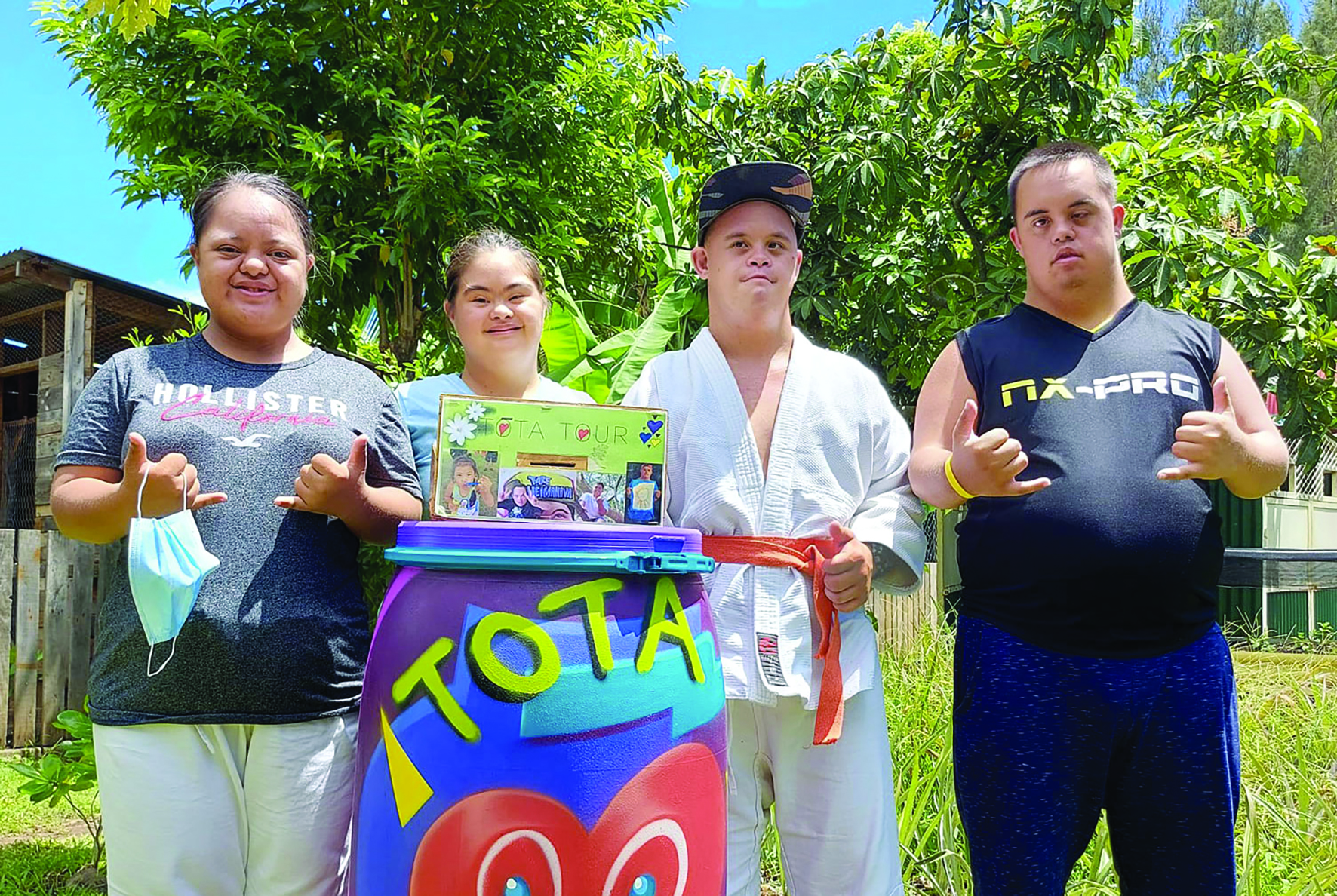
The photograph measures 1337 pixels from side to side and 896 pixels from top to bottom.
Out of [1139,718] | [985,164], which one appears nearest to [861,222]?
[985,164]

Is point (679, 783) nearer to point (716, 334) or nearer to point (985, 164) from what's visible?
point (716, 334)

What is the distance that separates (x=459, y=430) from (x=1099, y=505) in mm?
1245

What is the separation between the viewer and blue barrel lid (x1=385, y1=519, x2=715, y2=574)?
1572mm

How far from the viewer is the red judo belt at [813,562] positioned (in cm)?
202

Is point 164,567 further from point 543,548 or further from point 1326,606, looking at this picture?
point 1326,606

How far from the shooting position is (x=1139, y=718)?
1967 millimetres

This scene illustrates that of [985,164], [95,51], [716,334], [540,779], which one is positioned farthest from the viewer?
[95,51]

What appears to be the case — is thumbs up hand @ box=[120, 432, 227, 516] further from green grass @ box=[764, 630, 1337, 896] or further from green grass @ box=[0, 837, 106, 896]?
green grass @ box=[0, 837, 106, 896]

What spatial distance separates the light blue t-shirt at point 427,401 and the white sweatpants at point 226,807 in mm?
640

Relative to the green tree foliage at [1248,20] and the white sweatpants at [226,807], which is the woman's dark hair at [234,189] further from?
the green tree foliage at [1248,20]

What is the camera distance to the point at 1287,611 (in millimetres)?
11094

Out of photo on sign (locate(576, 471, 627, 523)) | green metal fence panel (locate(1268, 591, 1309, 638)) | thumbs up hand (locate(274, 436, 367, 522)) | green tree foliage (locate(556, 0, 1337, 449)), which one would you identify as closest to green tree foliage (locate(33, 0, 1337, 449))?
green tree foliage (locate(556, 0, 1337, 449))

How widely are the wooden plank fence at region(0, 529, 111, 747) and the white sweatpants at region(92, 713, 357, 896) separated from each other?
16.3 feet

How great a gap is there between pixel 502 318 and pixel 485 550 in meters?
1.03
